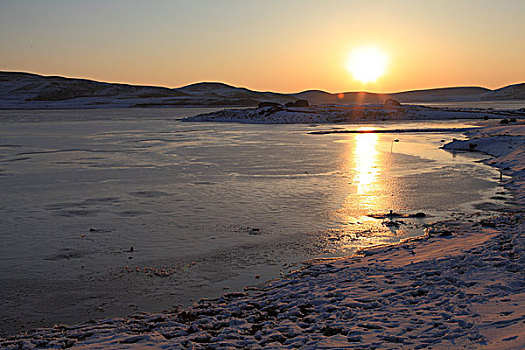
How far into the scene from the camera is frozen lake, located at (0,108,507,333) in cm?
845

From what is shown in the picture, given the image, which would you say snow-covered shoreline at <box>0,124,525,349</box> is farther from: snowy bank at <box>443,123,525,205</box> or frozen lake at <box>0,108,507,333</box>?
snowy bank at <box>443,123,525,205</box>

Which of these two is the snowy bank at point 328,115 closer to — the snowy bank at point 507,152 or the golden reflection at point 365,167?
the golden reflection at point 365,167

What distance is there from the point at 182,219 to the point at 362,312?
689 cm

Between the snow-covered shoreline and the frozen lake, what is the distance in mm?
731

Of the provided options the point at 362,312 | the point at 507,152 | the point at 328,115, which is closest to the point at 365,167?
the point at 507,152

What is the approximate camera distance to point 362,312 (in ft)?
22.9

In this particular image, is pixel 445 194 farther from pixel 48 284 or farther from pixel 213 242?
pixel 48 284

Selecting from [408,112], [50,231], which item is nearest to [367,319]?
[50,231]

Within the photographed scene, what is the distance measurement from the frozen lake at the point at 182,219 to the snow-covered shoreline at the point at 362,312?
73 cm

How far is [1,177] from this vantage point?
64.0ft

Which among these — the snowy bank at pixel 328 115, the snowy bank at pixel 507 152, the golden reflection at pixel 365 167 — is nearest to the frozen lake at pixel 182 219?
the golden reflection at pixel 365 167

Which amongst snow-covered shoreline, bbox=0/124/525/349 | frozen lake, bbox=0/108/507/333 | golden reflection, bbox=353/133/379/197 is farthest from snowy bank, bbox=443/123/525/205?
snow-covered shoreline, bbox=0/124/525/349

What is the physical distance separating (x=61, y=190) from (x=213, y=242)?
8319 mm

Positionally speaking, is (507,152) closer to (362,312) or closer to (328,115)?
(362,312)
